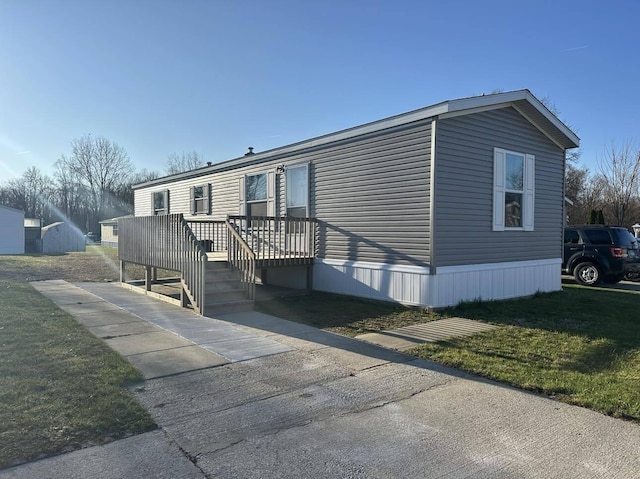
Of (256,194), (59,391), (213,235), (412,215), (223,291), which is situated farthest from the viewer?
(213,235)

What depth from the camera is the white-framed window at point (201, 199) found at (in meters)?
13.9

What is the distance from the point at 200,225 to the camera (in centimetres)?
1424

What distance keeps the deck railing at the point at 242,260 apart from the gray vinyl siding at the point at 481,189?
3334mm

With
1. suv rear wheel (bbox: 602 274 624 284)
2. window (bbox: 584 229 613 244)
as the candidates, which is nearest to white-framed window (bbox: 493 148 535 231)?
window (bbox: 584 229 613 244)

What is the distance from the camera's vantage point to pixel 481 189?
870cm

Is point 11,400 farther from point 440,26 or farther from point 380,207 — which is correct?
point 440,26

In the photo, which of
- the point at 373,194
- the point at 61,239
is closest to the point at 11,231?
the point at 61,239

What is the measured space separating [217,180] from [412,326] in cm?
862

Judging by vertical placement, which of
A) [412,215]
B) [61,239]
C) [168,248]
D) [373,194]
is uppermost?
[373,194]

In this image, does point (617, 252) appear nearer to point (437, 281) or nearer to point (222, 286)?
point (437, 281)

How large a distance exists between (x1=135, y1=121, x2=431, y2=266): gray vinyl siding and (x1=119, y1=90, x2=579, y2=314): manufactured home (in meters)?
0.02

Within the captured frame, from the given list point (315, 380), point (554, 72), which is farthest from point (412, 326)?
point (554, 72)

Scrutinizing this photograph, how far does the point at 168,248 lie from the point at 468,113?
21.1ft

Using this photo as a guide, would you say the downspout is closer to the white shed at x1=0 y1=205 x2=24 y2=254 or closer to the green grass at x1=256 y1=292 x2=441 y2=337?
the green grass at x1=256 y1=292 x2=441 y2=337
